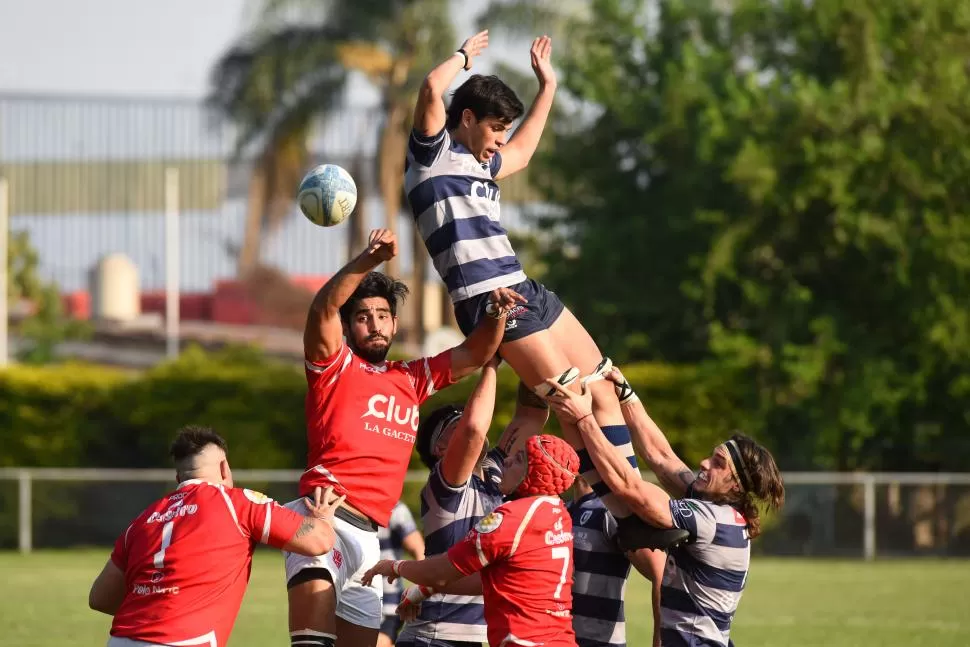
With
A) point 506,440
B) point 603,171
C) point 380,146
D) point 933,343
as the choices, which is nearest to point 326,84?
point 380,146

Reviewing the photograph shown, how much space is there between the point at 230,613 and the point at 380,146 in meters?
29.5

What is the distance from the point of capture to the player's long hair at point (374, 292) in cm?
711

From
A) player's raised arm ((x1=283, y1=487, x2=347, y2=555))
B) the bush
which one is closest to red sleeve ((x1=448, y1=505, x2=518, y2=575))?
player's raised arm ((x1=283, y1=487, x2=347, y2=555))

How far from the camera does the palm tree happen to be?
3522cm

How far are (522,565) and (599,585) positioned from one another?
3.35ft

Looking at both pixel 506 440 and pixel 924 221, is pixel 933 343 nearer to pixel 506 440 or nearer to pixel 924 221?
pixel 924 221

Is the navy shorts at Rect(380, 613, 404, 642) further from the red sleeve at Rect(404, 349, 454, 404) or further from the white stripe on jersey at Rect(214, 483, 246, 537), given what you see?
the white stripe on jersey at Rect(214, 483, 246, 537)

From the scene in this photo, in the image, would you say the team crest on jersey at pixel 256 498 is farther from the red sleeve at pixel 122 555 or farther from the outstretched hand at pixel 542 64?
the outstretched hand at pixel 542 64

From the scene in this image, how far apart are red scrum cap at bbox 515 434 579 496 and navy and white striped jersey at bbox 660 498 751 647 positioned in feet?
2.59

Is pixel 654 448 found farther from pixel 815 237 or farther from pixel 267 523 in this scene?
pixel 815 237

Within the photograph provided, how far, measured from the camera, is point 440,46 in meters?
35.3

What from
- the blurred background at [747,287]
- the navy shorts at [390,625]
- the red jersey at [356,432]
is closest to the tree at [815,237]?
the blurred background at [747,287]

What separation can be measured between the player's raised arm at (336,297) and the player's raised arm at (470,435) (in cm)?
72

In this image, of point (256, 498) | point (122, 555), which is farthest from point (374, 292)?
point (122, 555)
